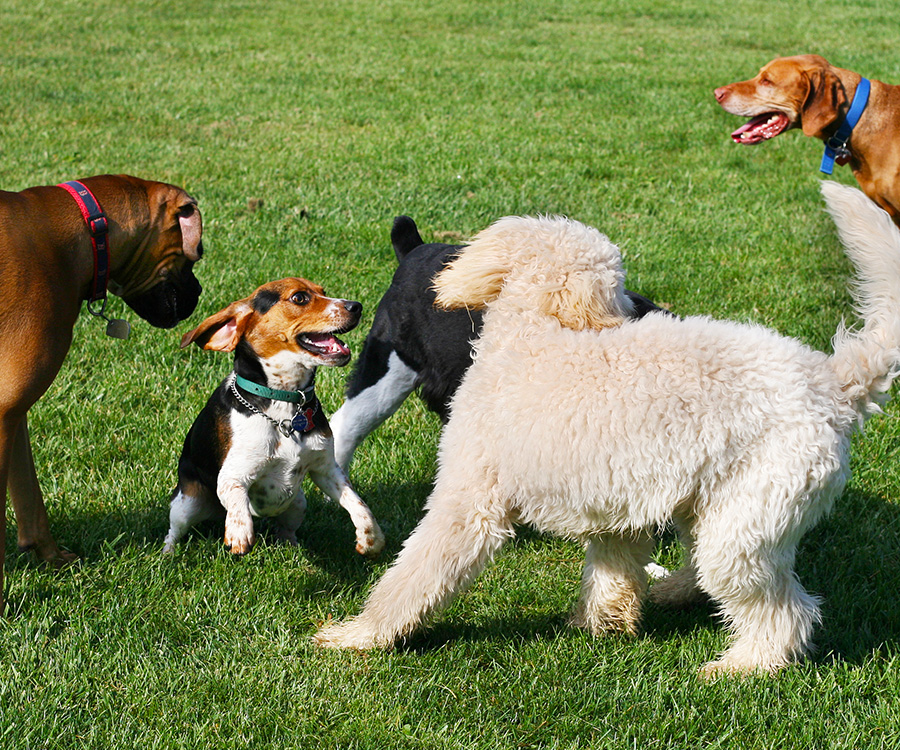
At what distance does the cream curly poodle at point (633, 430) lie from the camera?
3.06 meters

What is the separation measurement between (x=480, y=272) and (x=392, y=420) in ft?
7.11

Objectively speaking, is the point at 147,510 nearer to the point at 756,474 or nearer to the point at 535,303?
the point at 535,303

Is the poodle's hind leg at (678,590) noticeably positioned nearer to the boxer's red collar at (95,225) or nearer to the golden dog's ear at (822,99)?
the boxer's red collar at (95,225)

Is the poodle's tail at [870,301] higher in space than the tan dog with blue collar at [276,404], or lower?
higher

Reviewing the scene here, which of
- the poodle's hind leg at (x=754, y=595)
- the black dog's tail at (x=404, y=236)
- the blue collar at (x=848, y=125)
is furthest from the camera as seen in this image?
the blue collar at (x=848, y=125)

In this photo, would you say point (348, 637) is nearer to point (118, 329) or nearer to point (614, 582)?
point (614, 582)

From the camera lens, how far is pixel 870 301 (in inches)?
131

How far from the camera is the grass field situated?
3301 millimetres

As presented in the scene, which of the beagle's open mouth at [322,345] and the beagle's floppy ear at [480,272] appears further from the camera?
the beagle's open mouth at [322,345]

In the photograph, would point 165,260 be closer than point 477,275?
No

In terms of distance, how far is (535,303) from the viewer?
3467mm

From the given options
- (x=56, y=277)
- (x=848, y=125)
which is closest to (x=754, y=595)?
(x=56, y=277)

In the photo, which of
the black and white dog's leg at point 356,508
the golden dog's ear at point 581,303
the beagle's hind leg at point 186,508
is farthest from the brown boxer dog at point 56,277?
the golden dog's ear at point 581,303

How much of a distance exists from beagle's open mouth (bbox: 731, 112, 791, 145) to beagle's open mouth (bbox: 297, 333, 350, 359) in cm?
474
